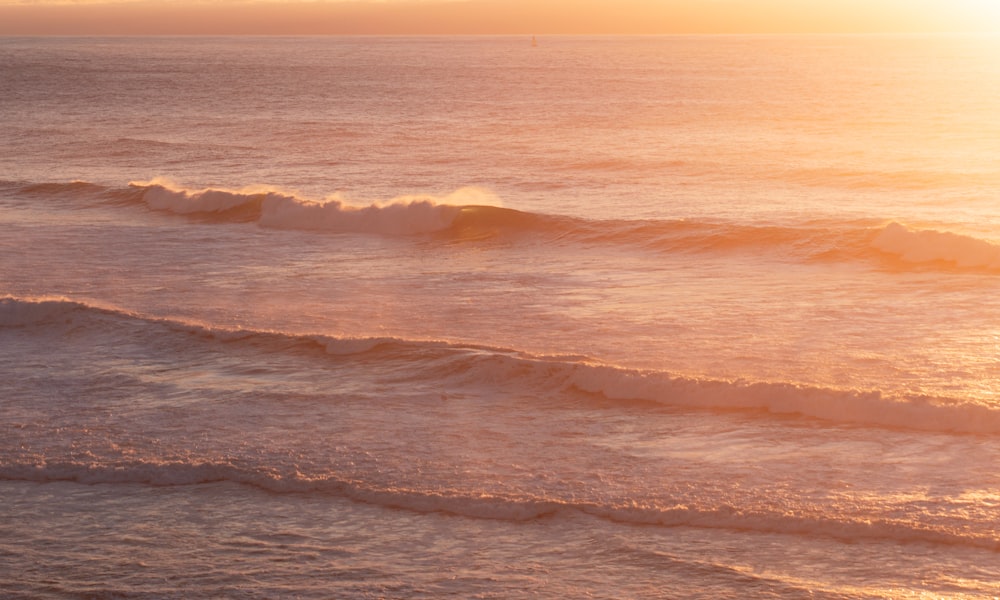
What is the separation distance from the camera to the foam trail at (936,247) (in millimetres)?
17219

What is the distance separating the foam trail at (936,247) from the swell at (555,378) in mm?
7995

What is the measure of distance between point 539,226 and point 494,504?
1470 centimetres

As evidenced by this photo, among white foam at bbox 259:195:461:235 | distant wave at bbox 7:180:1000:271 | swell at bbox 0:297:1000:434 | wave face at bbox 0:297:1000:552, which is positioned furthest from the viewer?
white foam at bbox 259:195:461:235

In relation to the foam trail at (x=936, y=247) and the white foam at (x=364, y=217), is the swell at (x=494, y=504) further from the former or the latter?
the white foam at (x=364, y=217)

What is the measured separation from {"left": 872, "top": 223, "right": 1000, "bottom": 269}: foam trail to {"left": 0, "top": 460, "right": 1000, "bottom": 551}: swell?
1063 cm

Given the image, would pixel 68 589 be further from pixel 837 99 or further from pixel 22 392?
pixel 837 99

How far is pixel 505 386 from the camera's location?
11.1 meters

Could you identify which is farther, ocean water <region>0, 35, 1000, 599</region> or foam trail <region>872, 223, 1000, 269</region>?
foam trail <region>872, 223, 1000, 269</region>

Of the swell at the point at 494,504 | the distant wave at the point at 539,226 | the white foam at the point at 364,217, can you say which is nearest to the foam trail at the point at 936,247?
the distant wave at the point at 539,226

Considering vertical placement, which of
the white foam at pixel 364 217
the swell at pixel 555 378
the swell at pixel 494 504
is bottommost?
the swell at pixel 494 504

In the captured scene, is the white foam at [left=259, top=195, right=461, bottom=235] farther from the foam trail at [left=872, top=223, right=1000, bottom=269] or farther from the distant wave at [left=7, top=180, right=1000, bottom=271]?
the foam trail at [left=872, top=223, right=1000, bottom=269]

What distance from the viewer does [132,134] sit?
1732 inches

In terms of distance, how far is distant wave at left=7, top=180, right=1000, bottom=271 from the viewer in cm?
1800

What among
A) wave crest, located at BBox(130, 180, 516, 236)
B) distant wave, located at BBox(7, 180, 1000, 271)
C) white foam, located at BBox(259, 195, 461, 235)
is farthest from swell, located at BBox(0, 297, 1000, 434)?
wave crest, located at BBox(130, 180, 516, 236)
